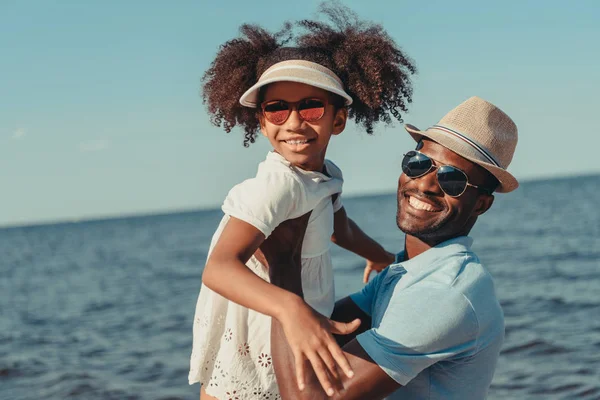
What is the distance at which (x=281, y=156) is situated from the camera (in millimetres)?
2814

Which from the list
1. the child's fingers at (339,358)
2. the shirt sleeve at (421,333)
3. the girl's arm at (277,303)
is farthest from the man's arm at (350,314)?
the child's fingers at (339,358)

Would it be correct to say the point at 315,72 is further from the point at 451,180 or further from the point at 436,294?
the point at 436,294

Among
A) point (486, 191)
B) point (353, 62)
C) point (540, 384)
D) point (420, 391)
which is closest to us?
point (420, 391)

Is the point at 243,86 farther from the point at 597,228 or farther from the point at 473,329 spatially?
the point at 597,228

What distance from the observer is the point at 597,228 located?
1019 inches

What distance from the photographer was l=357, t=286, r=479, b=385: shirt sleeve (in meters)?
2.27

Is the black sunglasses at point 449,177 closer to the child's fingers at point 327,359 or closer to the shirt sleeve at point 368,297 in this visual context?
the shirt sleeve at point 368,297

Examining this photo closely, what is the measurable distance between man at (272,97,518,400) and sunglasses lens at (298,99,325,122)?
1.30ft

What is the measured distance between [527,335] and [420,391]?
24.5 ft

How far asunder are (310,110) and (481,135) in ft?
2.26

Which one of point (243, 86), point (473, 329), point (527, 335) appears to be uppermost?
point (243, 86)

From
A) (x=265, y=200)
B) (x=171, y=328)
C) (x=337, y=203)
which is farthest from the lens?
(x=171, y=328)

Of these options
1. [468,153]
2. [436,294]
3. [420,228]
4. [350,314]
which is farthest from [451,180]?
[350,314]

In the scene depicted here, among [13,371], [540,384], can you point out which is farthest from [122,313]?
[540,384]
